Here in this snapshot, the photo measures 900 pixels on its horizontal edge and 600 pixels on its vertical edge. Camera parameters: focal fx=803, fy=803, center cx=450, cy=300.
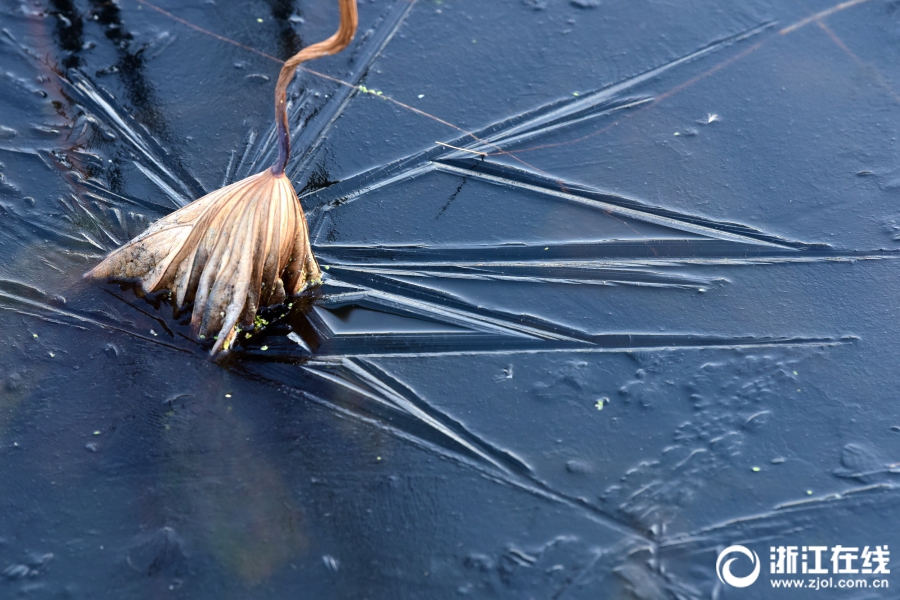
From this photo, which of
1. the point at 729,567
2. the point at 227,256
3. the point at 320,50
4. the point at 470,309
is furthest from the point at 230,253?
the point at 729,567

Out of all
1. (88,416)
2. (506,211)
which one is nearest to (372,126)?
(506,211)

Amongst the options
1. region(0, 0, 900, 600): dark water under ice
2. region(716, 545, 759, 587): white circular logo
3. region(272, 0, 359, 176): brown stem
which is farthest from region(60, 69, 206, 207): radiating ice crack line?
region(716, 545, 759, 587): white circular logo

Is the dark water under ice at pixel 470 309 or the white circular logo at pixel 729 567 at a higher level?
the dark water under ice at pixel 470 309

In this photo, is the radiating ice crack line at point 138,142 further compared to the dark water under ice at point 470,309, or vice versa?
the radiating ice crack line at point 138,142

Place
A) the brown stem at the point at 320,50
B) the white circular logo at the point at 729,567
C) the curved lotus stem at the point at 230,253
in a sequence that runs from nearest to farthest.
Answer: the brown stem at the point at 320,50 < the white circular logo at the point at 729,567 < the curved lotus stem at the point at 230,253

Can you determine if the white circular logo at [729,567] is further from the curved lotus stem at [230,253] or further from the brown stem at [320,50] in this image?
the brown stem at [320,50]

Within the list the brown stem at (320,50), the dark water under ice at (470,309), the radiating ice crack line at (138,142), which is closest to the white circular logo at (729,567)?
the dark water under ice at (470,309)

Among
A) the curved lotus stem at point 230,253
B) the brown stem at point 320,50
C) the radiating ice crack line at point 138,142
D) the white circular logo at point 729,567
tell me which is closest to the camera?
the brown stem at point 320,50

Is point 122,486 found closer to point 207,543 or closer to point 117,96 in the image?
point 207,543
